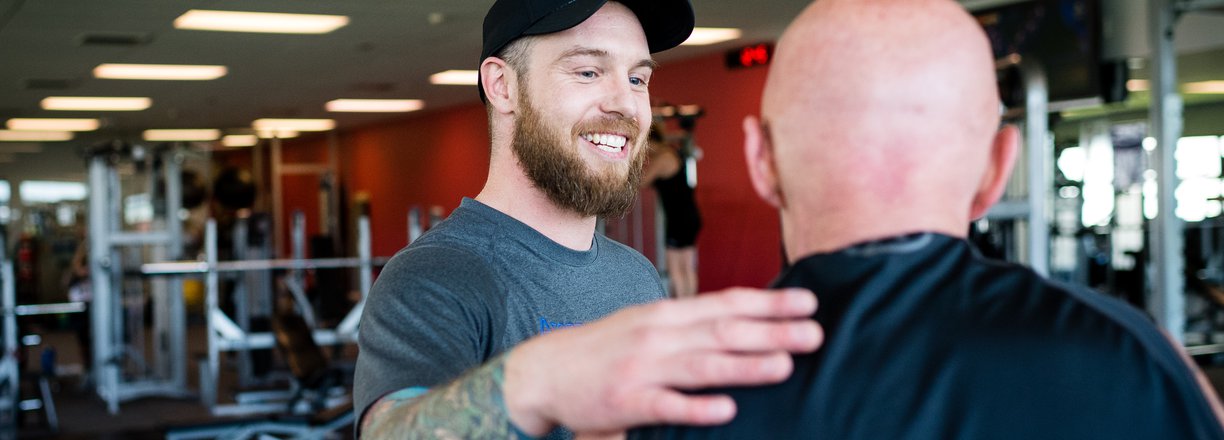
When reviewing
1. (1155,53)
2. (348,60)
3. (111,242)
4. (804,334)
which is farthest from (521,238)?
(348,60)

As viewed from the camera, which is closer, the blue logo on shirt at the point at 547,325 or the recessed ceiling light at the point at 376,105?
the blue logo on shirt at the point at 547,325

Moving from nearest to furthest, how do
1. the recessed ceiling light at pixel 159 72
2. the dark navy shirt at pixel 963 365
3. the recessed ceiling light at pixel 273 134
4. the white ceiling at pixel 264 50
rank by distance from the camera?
the dark navy shirt at pixel 963 365 → the white ceiling at pixel 264 50 → the recessed ceiling light at pixel 159 72 → the recessed ceiling light at pixel 273 134

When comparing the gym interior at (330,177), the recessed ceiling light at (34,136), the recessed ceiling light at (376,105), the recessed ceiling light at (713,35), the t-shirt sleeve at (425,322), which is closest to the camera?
the t-shirt sleeve at (425,322)

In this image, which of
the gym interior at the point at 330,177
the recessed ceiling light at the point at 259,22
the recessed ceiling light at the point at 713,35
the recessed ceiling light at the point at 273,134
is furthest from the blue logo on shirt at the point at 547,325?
the recessed ceiling light at the point at 273,134

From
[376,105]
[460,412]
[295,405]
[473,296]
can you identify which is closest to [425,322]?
[473,296]

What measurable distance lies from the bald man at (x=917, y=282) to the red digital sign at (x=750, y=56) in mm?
7246

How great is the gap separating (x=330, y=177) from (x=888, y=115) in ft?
33.6

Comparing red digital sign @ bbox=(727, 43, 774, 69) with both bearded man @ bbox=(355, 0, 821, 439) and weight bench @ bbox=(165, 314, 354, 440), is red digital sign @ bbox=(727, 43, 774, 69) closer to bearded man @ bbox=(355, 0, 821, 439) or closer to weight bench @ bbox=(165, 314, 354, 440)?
weight bench @ bbox=(165, 314, 354, 440)

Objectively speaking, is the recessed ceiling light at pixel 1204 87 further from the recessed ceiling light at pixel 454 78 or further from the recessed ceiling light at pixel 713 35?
the recessed ceiling light at pixel 454 78

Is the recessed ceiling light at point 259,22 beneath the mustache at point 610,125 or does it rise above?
above

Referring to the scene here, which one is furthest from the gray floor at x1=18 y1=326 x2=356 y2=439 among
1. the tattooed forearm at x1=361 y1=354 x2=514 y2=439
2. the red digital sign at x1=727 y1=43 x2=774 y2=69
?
the tattooed forearm at x1=361 y1=354 x2=514 y2=439

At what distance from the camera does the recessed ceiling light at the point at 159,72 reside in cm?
865

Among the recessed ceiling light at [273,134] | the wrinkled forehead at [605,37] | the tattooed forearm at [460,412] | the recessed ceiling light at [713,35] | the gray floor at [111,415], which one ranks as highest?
the recessed ceiling light at [713,35]

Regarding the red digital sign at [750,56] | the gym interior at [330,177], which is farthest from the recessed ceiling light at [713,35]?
the red digital sign at [750,56]
